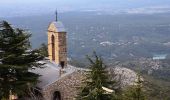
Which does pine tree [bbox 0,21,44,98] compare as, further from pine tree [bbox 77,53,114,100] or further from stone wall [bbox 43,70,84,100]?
stone wall [bbox 43,70,84,100]

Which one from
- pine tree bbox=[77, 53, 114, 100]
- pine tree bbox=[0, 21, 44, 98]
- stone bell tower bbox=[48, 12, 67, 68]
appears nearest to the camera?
pine tree bbox=[77, 53, 114, 100]

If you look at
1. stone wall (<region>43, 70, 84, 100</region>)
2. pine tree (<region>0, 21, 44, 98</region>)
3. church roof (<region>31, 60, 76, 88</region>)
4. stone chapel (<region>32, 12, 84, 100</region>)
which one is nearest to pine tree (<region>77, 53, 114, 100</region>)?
pine tree (<region>0, 21, 44, 98</region>)

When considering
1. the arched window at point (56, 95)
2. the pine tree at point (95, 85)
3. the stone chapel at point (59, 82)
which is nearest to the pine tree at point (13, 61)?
the pine tree at point (95, 85)

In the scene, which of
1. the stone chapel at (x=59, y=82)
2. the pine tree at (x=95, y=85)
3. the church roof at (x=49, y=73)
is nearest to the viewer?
the pine tree at (x=95, y=85)

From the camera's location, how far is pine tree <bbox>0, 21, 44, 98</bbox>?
19.2 meters

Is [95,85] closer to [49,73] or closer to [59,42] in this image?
[49,73]

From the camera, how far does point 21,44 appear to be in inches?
761

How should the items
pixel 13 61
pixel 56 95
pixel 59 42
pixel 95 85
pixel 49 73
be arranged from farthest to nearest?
pixel 59 42
pixel 49 73
pixel 56 95
pixel 13 61
pixel 95 85

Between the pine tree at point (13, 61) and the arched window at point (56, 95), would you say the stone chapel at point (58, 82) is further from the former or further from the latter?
the pine tree at point (13, 61)

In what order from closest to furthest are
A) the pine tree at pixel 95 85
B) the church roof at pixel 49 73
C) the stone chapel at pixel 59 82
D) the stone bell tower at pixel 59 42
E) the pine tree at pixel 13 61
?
the pine tree at pixel 95 85
the pine tree at pixel 13 61
the stone chapel at pixel 59 82
the church roof at pixel 49 73
the stone bell tower at pixel 59 42

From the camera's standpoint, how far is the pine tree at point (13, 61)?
19188mm

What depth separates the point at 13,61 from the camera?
64.0 feet

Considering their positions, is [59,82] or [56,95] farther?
[56,95]

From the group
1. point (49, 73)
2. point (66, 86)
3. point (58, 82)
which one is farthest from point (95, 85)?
point (49, 73)
